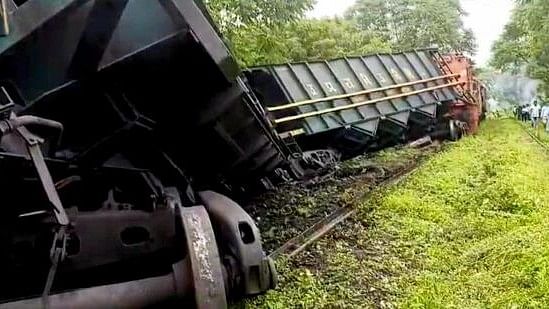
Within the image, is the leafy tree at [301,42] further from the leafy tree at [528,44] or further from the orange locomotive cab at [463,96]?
the leafy tree at [528,44]

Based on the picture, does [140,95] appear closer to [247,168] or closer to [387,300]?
[247,168]

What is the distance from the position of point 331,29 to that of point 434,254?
73.5 feet

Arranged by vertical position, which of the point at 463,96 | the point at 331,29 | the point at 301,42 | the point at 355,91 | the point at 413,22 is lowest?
the point at 413,22

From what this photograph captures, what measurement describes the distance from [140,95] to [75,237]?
82 centimetres

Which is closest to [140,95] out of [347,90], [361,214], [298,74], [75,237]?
[75,237]

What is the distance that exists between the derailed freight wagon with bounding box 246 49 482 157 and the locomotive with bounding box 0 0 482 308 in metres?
3.50

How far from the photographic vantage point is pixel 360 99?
36.3 feet

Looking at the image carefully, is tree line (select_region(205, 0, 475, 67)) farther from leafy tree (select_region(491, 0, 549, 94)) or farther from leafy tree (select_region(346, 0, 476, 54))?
leafy tree (select_region(491, 0, 549, 94))

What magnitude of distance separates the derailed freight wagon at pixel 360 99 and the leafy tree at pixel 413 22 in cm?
2089

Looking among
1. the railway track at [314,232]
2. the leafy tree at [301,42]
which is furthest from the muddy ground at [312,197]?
the leafy tree at [301,42]

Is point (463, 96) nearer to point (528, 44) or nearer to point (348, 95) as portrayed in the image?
point (348, 95)

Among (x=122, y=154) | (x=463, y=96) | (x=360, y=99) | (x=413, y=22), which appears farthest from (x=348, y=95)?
(x=413, y=22)

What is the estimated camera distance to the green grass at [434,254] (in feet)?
13.2

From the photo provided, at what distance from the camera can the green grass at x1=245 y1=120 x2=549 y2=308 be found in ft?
13.2
